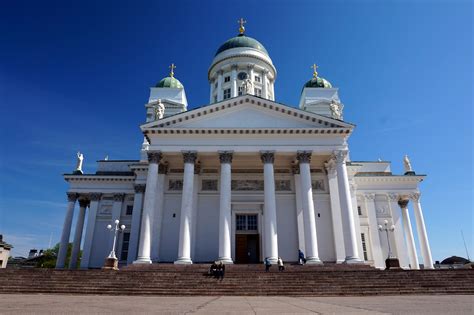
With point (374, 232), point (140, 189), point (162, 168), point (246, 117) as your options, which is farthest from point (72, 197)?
point (374, 232)

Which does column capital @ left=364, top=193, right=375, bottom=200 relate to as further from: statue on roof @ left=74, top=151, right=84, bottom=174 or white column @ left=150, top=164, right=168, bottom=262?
statue on roof @ left=74, top=151, right=84, bottom=174

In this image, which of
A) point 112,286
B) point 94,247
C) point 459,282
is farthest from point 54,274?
point 459,282

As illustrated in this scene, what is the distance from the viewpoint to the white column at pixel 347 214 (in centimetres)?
2014

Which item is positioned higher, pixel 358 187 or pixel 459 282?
pixel 358 187

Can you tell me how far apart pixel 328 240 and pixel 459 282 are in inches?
384

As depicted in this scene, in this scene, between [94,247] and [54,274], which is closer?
[54,274]

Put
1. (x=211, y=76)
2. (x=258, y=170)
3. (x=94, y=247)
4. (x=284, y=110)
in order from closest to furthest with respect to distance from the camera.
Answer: (x=284, y=110), (x=258, y=170), (x=94, y=247), (x=211, y=76)

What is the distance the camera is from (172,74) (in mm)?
39594

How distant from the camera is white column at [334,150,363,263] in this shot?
20.1 meters

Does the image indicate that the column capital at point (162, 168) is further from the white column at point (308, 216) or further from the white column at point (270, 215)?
the white column at point (308, 216)

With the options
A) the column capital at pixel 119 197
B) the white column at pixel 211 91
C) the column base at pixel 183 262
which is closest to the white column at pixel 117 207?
the column capital at pixel 119 197

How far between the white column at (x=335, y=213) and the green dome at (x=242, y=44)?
21.0 m

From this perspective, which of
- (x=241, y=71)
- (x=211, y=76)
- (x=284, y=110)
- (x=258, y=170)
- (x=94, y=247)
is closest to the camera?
(x=284, y=110)

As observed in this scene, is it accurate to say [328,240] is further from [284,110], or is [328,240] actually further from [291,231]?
[284,110]
